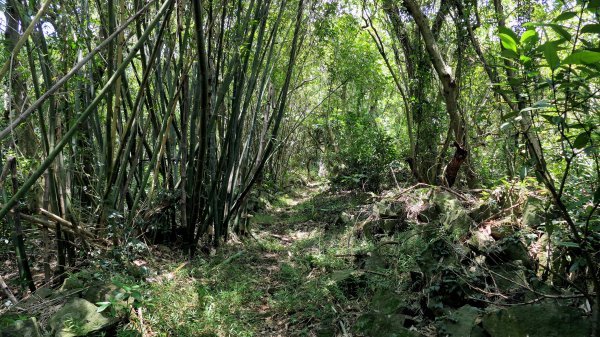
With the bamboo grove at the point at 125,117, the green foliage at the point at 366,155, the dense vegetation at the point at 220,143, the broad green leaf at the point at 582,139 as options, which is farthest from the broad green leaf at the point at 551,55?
the green foliage at the point at 366,155

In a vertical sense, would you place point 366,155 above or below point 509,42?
below

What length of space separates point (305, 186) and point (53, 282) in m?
10.1

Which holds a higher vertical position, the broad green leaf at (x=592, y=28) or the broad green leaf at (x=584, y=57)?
the broad green leaf at (x=592, y=28)

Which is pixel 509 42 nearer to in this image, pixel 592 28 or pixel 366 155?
pixel 592 28

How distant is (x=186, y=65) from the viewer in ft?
11.4

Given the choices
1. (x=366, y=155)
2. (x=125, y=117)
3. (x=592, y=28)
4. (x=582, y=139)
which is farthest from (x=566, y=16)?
(x=366, y=155)

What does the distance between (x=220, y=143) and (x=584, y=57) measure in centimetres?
363

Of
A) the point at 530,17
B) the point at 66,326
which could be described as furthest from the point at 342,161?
the point at 66,326

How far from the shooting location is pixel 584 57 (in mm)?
1195

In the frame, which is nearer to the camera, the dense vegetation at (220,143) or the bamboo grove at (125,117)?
the dense vegetation at (220,143)

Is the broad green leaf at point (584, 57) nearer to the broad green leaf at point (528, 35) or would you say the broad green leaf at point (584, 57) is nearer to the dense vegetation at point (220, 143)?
the dense vegetation at point (220, 143)

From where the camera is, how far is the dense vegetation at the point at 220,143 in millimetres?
1812

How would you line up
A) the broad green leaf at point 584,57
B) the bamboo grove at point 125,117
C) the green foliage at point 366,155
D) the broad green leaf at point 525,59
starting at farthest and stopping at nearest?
the green foliage at point 366,155 < the bamboo grove at point 125,117 < the broad green leaf at point 525,59 < the broad green leaf at point 584,57

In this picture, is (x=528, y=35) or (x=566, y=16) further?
(x=528, y=35)
